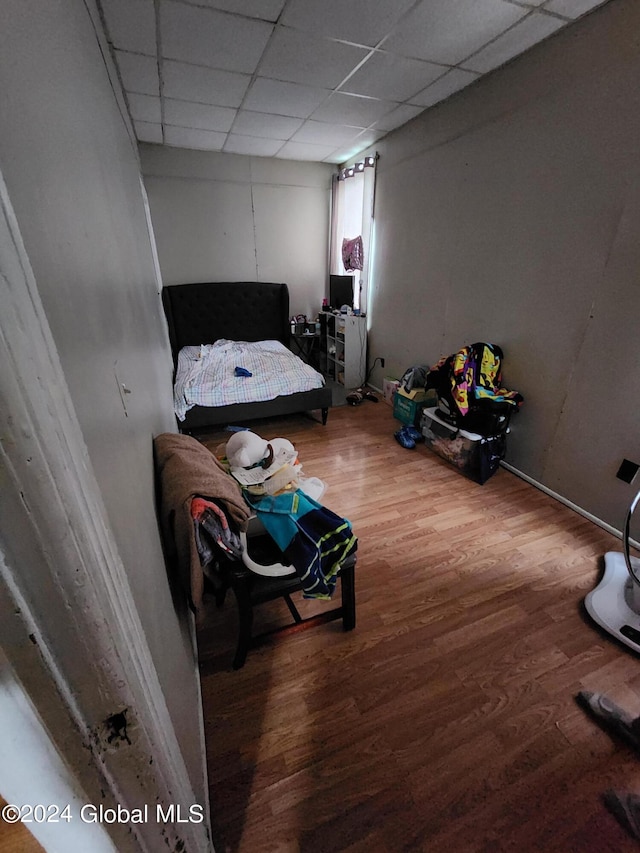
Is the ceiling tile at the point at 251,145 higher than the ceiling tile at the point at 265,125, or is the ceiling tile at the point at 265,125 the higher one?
the ceiling tile at the point at 251,145

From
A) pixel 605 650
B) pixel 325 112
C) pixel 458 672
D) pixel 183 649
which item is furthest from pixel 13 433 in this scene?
pixel 325 112

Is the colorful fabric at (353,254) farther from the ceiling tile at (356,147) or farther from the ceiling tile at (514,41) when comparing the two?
the ceiling tile at (514,41)

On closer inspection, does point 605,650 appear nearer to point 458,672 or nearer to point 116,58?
point 458,672

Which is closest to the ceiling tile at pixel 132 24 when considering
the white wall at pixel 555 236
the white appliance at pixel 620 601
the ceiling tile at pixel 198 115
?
the ceiling tile at pixel 198 115

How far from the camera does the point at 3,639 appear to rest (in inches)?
12.6

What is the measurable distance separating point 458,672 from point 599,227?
232 cm

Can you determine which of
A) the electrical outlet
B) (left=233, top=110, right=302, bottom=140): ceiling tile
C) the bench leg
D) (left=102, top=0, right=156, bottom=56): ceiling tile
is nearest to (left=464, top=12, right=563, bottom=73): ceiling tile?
(left=233, top=110, right=302, bottom=140): ceiling tile

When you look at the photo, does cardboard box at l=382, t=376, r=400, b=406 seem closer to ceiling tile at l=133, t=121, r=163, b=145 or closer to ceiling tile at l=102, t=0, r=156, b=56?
ceiling tile at l=102, t=0, r=156, b=56

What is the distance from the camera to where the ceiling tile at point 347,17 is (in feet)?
5.58

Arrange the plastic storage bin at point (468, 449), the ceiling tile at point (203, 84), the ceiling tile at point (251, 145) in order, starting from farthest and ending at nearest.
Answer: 1. the ceiling tile at point (251, 145)
2. the plastic storage bin at point (468, 449)
3. the ceiling tile at point (203, 84)

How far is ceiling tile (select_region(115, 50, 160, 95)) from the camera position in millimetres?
2139

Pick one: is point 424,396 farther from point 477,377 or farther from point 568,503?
point 568,503

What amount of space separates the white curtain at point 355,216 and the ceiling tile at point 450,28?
161cm

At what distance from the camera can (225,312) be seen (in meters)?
4.35
